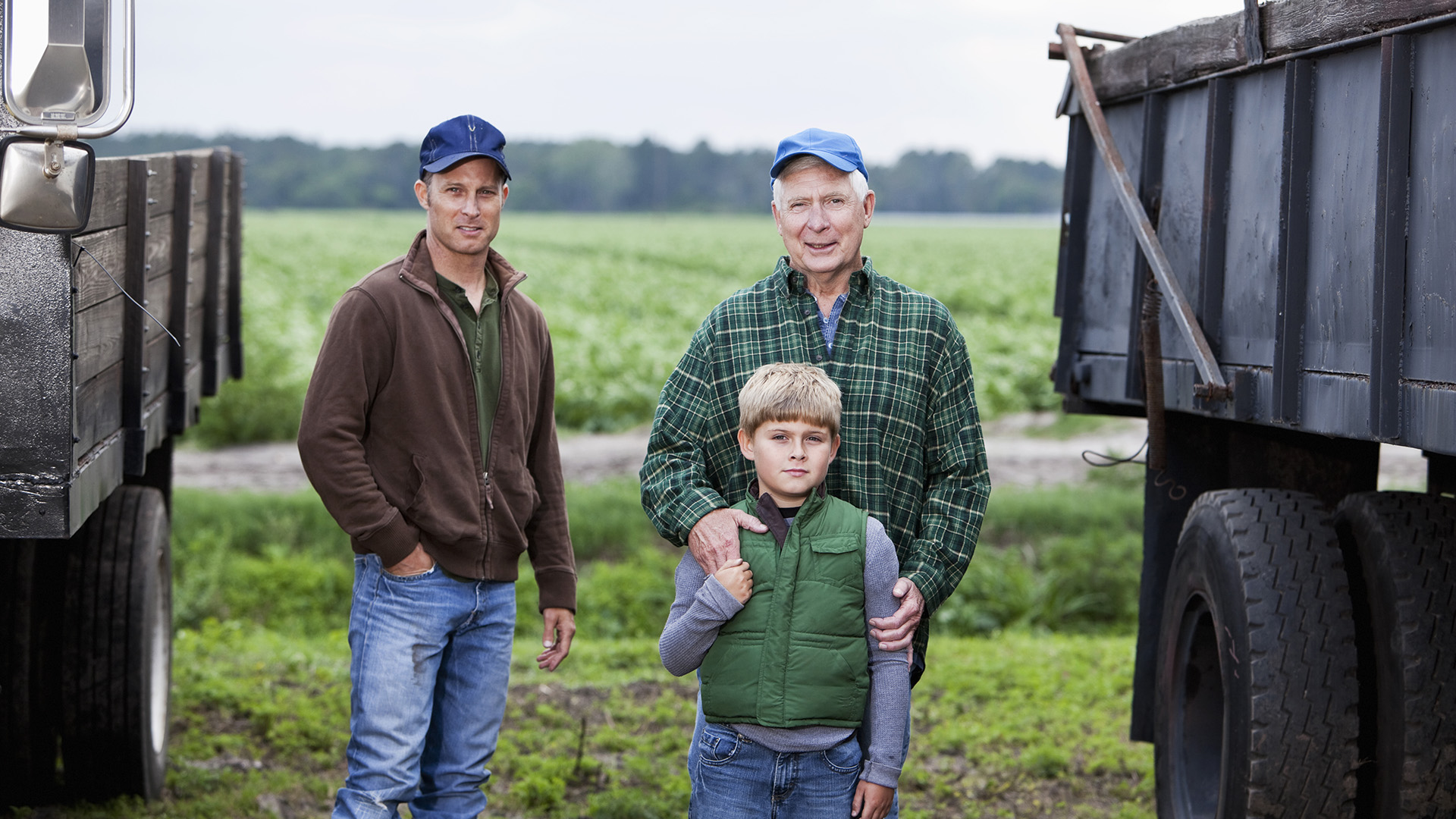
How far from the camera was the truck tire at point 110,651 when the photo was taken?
4.82m

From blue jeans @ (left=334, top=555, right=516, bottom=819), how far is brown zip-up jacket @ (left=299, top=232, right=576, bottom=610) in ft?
0.31

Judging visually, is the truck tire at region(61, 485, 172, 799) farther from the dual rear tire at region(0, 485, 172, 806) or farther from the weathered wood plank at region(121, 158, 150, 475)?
the weathered wood plank at region(121, 158, 150, 475)

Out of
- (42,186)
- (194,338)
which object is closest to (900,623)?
(42,186)

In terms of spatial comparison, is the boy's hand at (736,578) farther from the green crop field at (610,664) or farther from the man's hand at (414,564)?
the green crop field at (610,664)

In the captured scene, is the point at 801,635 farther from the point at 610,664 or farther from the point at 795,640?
the point at 610,664

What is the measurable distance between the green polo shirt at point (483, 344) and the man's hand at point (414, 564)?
0.29 meters

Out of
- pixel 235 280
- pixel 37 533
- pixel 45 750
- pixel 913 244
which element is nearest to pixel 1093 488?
pixel 235 280

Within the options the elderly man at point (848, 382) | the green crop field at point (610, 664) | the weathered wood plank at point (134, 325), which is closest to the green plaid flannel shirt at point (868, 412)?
the elderly man at point (848, 382)

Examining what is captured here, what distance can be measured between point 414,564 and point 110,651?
71.1 inches

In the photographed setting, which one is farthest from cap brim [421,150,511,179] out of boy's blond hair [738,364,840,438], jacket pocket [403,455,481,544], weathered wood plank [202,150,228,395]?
weathered wood plank [202,150,228,395]

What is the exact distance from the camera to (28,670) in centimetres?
476

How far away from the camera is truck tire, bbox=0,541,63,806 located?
184 inches

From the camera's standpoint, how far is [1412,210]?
2941 millimetres

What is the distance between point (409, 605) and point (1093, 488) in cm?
1078
